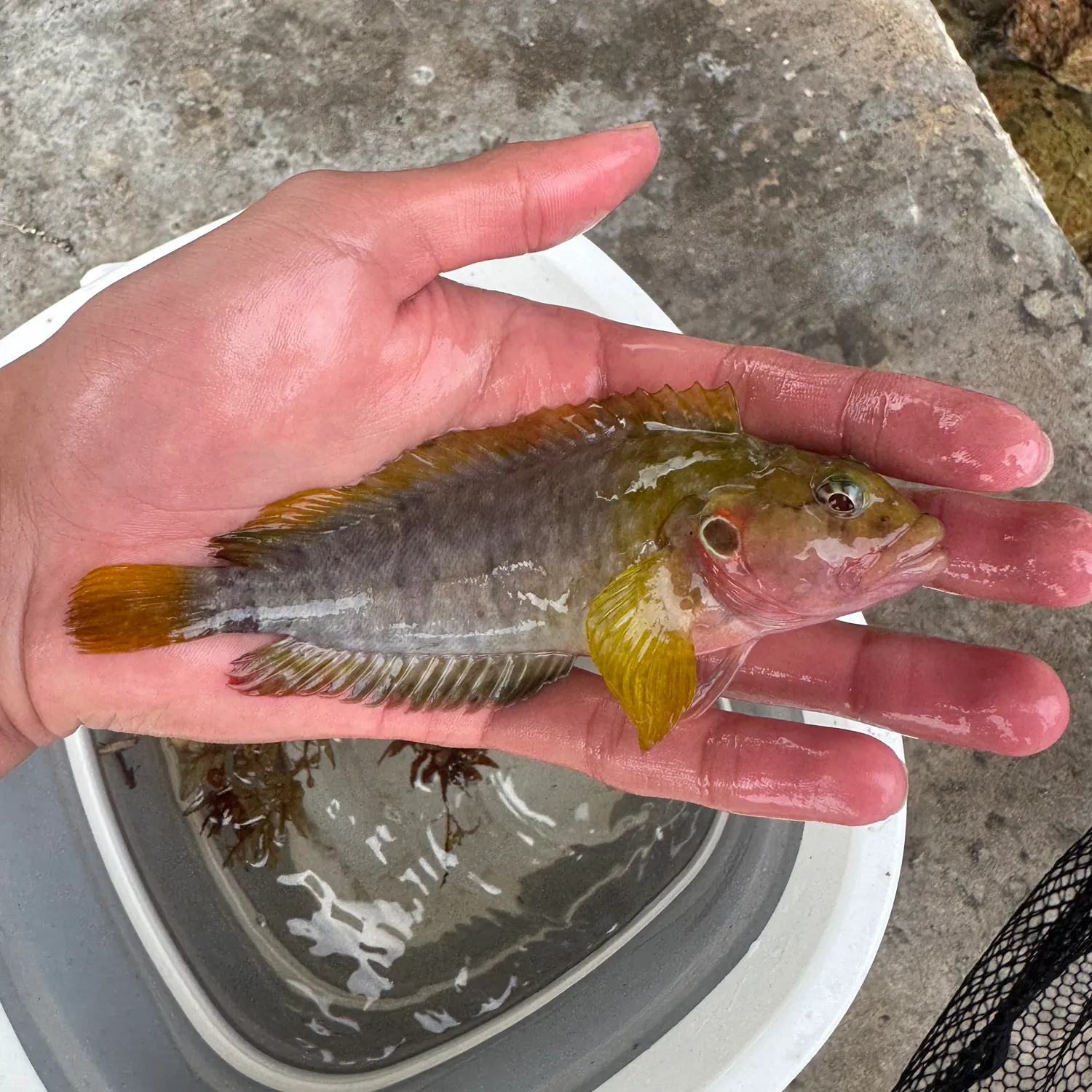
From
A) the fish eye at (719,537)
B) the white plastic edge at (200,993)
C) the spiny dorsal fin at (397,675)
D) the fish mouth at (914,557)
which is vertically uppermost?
the fish eye at (719,537)

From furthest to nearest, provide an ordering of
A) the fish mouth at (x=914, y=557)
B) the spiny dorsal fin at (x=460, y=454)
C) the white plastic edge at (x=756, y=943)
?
the white plastic edge at (x=756, y=943)
the spiny dorsal fin at (x=460, y=454)
the fish mouth at (x=914, y=557)

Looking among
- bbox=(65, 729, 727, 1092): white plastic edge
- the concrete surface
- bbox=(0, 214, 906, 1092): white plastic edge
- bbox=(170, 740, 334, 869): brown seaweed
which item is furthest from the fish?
the concrete surface

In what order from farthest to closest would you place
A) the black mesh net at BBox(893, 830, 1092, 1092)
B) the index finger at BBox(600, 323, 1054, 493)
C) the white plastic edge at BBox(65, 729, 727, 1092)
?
the white plastic edge at BBox(65, 729, 727, 1092)
the black mesh net at BBox(893, 830, 1092, 1092)
the index finger at BBox(600, 323, 1054, 493)

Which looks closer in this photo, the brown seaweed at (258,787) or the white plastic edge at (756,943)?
the white plastic edge at (756,943)

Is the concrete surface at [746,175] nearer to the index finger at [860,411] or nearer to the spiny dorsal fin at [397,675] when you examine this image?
the index finger at [860,411]

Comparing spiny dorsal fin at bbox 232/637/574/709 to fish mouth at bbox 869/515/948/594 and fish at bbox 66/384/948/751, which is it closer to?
fish at bbox 66/384/948/751

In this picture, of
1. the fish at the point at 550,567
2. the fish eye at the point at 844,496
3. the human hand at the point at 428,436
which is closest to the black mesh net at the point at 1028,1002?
the human hand at the point at 428,436

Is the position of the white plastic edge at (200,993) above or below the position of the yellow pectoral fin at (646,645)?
below
